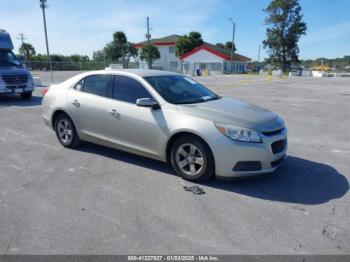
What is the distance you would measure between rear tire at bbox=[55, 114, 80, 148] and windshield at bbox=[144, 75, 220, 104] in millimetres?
1897

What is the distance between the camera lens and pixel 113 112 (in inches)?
198

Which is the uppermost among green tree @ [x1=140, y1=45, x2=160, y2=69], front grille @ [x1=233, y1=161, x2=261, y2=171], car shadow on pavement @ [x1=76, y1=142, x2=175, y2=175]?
green tree @ [x1=140, y1=45, x2=160, y2=69]

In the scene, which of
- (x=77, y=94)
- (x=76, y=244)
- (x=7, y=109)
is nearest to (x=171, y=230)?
(x=76, y=244)

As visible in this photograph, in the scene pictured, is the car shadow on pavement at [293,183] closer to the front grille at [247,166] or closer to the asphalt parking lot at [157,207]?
the asphalt parking lot at [157,207]

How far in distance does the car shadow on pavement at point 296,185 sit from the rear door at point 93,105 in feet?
6.77

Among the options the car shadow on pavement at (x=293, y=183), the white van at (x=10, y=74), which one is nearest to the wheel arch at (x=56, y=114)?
the car shadow on pavement at (x=293, y=183)

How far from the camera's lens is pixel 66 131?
600 cm

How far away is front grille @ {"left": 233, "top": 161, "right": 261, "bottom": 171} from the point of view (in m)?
4.08

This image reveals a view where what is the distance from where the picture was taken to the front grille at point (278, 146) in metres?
4.23

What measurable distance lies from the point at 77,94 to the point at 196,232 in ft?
11.9

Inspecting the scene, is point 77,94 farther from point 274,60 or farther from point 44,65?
point 274,60

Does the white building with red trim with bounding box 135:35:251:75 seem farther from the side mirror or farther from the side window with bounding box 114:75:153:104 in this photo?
the side mirror

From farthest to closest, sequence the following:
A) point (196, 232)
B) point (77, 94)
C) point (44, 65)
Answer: point (44, 65) < point (77, 94) < point (196, 232)

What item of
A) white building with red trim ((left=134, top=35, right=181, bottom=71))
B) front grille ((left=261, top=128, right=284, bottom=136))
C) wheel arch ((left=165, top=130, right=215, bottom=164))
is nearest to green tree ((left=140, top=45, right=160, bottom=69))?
white building with red trim ((left=134, top=35, right=181, bottom=71))
